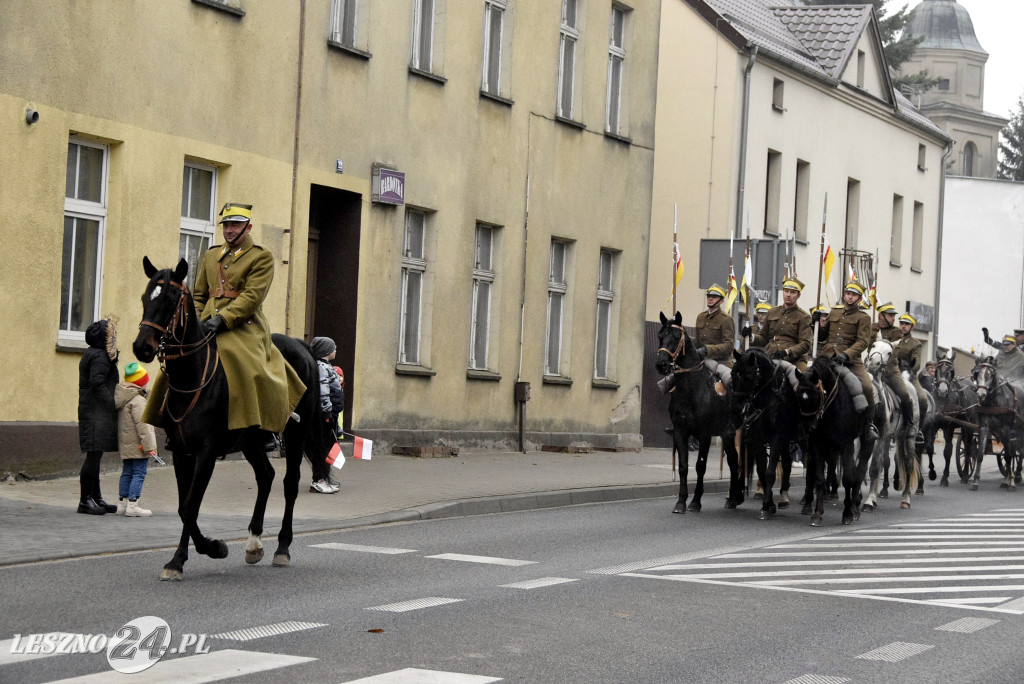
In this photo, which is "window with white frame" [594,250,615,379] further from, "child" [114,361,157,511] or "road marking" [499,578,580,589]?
"road marking" [499,578,580,589]

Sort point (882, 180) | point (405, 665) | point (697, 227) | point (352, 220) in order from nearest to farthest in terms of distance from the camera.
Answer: point (405, 665), point (352, 220), point (697, 227), point (882, 180)

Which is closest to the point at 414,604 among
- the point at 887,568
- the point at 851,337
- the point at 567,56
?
the point at 887,568

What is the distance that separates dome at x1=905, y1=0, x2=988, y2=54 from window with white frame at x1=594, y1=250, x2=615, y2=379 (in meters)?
71.0

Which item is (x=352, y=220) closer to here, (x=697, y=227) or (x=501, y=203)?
(x=501, y=203)

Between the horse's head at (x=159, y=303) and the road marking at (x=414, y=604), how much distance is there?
2.18 meters

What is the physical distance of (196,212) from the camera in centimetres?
1839

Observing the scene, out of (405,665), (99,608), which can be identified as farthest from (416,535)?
(405,665)

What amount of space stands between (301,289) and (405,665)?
12.8 metres

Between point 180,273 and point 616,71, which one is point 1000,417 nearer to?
point 616,71

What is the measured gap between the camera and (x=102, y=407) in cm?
1375

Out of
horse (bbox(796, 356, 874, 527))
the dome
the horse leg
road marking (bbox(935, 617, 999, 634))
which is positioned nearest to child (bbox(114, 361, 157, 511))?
the horse leg

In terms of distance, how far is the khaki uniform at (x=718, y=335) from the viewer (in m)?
17.6

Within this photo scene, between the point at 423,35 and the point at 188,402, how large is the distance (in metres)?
13.0

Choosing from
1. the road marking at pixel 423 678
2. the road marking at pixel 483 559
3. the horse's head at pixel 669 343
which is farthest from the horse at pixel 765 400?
the road marking at pixel 423 678
